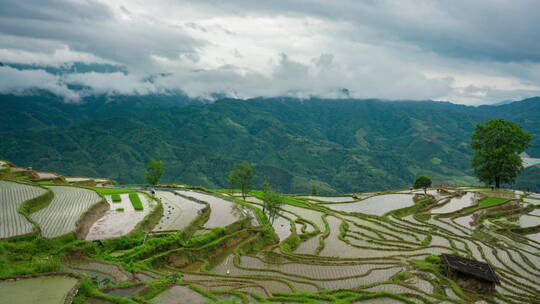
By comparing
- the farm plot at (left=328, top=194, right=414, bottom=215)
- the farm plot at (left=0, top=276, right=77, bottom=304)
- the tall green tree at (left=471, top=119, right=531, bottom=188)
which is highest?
the tall green tree at (left=471, top=119, right=531, bottom=188)

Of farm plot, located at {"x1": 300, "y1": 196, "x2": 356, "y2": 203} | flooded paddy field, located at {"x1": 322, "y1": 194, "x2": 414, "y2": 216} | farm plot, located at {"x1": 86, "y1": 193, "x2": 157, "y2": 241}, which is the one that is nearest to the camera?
farm plot, located at {"x1": 86, "y1": 193, "x2": 157, "y2": 241}

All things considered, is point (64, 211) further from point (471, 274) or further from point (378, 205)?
point (378, 205)

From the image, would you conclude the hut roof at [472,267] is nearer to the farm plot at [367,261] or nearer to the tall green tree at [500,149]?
the farm plot at [367,261]

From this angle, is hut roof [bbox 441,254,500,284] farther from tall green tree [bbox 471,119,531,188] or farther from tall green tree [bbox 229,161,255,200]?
tall green tree [bbox 471,119,531,188]

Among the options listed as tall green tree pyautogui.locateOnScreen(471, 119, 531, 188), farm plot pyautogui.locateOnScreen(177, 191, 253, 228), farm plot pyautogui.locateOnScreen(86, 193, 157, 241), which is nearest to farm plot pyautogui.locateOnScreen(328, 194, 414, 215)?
tall green tree pyautogui.locateOnScreen(471, 119, 531, 188)

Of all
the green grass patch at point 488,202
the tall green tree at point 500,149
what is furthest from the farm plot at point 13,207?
the tall green tree at point 500,149

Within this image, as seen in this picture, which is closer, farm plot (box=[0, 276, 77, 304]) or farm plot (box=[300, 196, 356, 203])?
farm plot (box=[0, 276, 77, 304])
